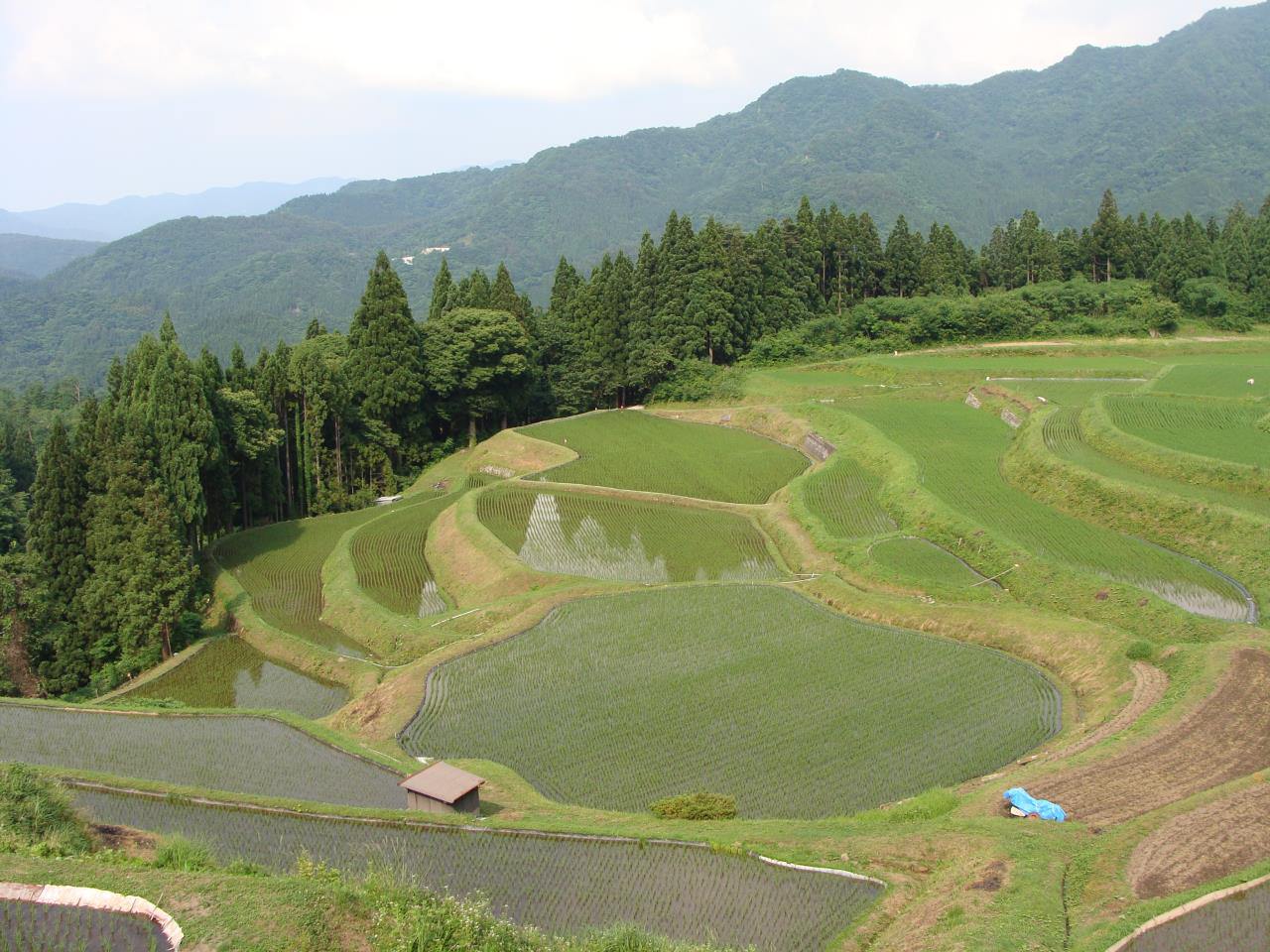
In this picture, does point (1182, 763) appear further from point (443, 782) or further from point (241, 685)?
point (241, 685)

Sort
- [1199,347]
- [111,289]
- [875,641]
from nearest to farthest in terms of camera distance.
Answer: [875,641]
[1199,347]
[111,289]

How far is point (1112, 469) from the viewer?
30.7 meters

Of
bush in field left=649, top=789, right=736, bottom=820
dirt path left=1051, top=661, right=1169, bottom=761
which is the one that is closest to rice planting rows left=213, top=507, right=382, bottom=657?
bush in field left=649, top=789, right=736, bottom=820

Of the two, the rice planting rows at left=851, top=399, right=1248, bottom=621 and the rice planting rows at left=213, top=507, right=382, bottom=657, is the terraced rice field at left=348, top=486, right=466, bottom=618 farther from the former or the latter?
the rice planting rows at left=851, top=399, right=1248, bottom=621

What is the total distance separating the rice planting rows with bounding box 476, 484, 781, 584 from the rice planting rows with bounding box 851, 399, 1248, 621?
685cm

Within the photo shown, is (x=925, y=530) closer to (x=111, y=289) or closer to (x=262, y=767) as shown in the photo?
(x=262, y=767)

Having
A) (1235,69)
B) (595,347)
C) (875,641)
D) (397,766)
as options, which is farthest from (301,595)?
(1235,69)

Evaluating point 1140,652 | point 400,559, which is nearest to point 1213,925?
point 1140,652

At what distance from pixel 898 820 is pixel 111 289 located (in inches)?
7390

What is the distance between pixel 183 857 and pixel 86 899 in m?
1.89

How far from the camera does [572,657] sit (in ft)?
73.4

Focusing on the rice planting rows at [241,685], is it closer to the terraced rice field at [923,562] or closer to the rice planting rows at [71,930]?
the rice planting rows at [71,930]

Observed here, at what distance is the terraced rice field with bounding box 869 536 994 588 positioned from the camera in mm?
25042

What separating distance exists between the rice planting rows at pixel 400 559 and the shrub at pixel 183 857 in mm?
15306
